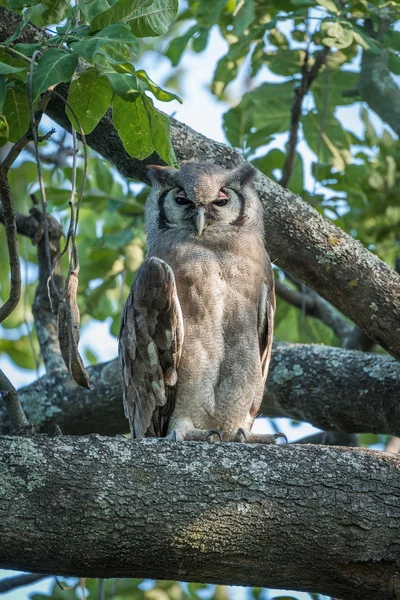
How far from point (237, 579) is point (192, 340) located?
1.39m

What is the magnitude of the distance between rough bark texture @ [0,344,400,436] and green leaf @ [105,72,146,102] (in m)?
2.39

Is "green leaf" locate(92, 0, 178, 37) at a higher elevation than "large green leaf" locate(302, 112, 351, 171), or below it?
below

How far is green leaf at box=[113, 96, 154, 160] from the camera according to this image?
2.86 meters

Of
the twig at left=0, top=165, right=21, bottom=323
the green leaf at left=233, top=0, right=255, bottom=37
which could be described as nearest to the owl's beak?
the green leaf at left=233, top=0, right=255, bottom=37

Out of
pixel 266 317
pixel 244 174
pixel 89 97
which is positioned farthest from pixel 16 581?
pixel 89 97

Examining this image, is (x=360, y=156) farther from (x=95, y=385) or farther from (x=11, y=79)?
(x=11, y=79)

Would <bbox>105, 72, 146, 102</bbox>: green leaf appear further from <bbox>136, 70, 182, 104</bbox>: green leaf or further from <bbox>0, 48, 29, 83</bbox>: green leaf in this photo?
<bbox>0, 48, 29, 83</bbox>: green leaf

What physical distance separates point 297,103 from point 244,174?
3.81ft

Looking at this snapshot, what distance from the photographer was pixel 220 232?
4199 mm

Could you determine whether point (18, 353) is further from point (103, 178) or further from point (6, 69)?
point (6, 69)

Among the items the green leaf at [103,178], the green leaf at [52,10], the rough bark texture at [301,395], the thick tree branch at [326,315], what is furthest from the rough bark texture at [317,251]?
the green leaf at [103,178]

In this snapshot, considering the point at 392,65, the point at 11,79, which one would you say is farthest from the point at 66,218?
the point at 11,79

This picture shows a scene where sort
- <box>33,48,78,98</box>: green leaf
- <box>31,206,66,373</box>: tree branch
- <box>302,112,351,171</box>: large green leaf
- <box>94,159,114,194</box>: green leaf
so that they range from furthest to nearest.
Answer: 1. <box>94,159,114,194</box>: green leaf
2. <box>302,112,351,171</box>: large green leaf
3. <box>31,206,66,373</box>: tree branch
4. <box>33,48,78,98</box>: green leaf

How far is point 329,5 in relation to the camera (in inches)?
161
